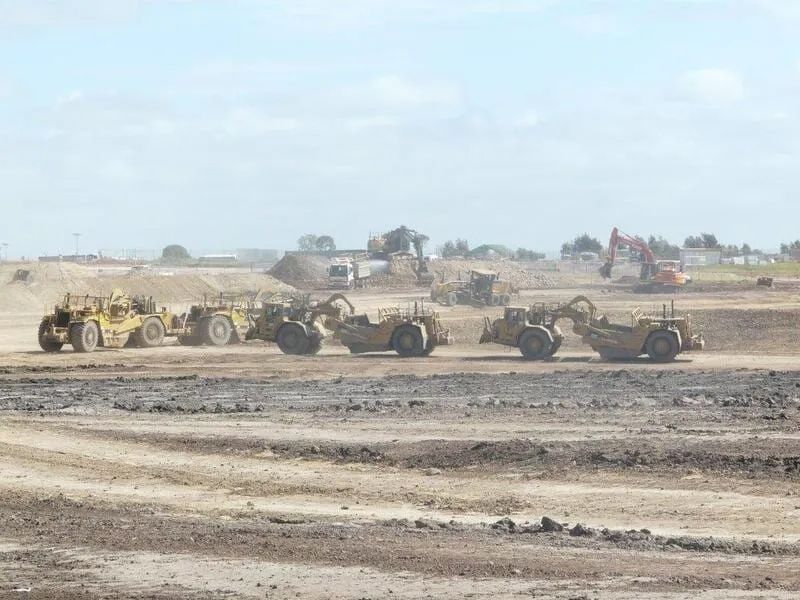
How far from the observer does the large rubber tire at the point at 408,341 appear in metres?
36.6

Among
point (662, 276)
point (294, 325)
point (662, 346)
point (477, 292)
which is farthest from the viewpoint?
point (662, 276)

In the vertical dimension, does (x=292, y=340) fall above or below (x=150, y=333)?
below

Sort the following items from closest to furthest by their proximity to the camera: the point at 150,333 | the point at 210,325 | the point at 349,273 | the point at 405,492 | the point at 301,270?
the point at 405,492, the point at 150,333, the point at 210,325, the point at 349,273, the point at 301,270

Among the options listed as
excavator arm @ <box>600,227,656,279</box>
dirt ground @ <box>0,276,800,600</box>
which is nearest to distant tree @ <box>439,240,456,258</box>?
excavator arm @ <box>600,227,656,279</box>

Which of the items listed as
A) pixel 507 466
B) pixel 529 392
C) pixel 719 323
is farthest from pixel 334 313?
pixel 507 466

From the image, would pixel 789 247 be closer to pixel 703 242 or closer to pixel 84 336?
pixel 703 242

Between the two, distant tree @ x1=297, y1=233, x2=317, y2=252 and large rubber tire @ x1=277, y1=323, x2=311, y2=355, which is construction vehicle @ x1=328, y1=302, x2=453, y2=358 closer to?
large rubber tire @ x1=277, y1=323, x2=311, y2=355

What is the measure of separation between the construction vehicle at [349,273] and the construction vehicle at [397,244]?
147 inches

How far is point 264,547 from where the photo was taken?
1266 cm

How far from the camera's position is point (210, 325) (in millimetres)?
40875

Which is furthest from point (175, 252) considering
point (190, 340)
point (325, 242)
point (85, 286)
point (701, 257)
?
point (190, 340)

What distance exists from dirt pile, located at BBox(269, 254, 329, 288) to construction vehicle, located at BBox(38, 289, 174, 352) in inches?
1891

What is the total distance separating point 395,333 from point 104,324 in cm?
836

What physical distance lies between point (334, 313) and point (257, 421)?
15309 millimetres
